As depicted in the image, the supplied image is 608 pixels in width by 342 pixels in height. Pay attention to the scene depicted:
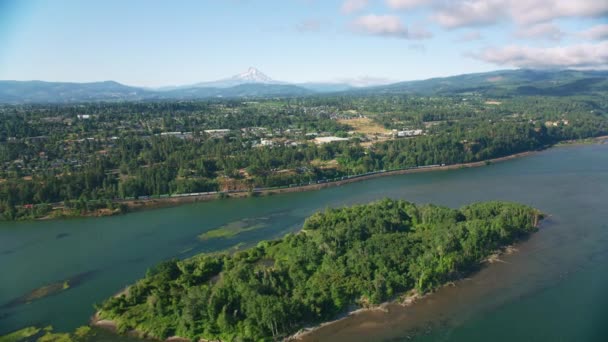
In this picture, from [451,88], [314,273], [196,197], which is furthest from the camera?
[451,88]

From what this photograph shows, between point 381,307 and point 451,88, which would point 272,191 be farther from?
point 451,88

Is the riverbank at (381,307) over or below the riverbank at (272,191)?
below

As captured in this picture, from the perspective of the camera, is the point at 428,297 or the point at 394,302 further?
the point at 428,297

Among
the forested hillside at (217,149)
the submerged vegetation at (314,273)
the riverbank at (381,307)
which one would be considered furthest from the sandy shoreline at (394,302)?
the forested hillside at (217,149)

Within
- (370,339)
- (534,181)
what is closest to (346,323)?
(370,339)

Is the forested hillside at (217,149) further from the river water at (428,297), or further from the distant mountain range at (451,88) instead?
the distant mountain range at (451,88)

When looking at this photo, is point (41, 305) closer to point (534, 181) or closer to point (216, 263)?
point (216, 263)

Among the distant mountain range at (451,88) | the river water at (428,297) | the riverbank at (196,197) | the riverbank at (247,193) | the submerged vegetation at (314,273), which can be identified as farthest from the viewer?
the distant mountain range at (451,88)

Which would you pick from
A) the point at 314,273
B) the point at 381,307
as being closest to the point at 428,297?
the point at 381,307
